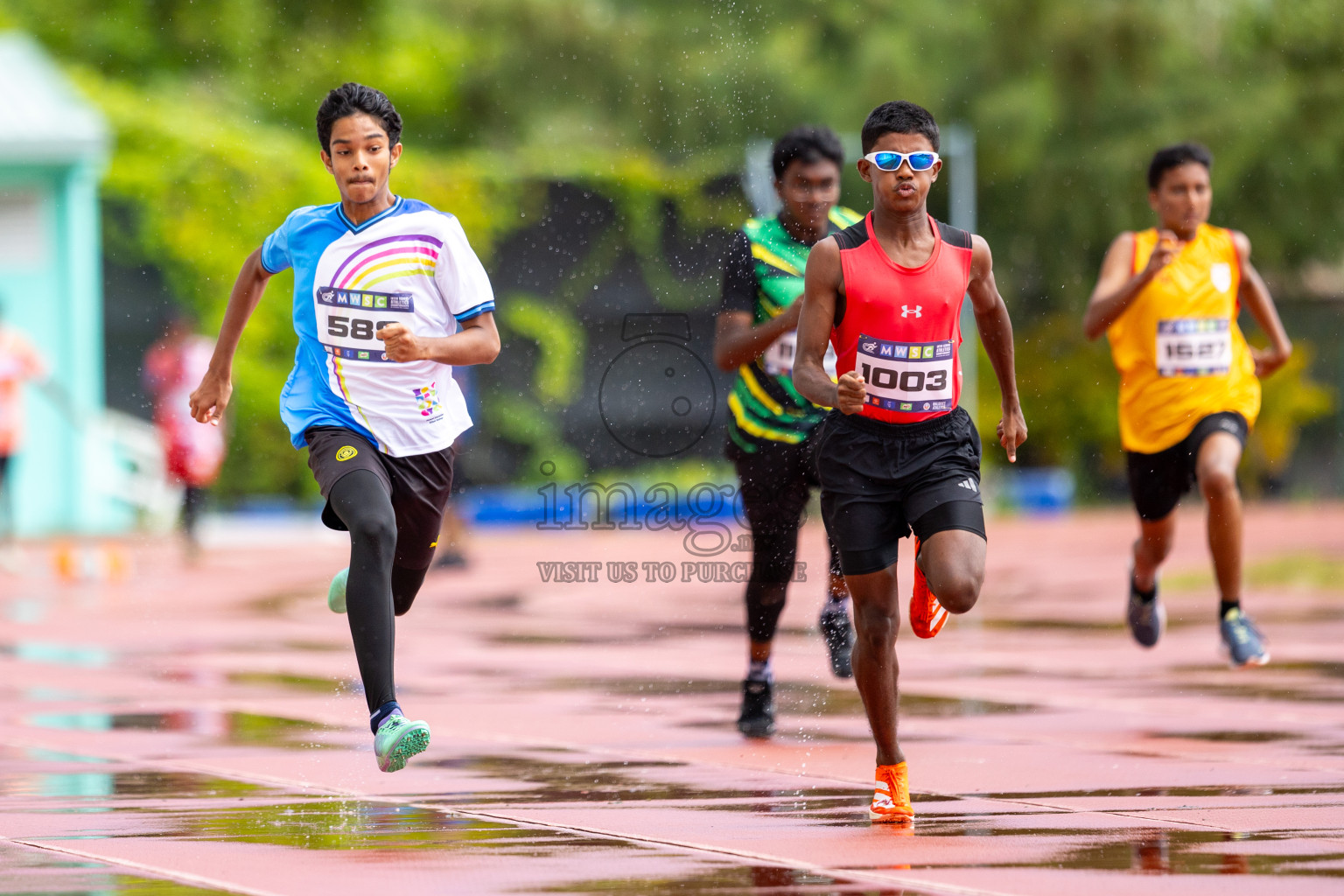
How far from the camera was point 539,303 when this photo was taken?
57.2ft

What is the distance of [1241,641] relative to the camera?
797 cm

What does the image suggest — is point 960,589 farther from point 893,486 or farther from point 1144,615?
point 1144,615

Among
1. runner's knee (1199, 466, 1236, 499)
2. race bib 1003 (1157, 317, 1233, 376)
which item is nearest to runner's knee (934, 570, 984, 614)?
runner's knee (1199, 466, 1236, 499)

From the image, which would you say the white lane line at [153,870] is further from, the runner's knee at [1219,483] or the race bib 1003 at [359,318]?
the runner's knee at [1219,483]

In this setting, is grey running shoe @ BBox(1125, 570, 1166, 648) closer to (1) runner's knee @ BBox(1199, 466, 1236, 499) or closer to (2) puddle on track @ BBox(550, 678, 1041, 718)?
(1) runner's knee @ BBox(1199, 466, 1236, 499)

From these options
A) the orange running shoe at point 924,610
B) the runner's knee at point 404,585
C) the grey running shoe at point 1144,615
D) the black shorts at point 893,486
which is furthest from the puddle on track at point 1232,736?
the runner's knee at point 404,585

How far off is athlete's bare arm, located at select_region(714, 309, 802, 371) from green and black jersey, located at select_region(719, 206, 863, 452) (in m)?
0.06

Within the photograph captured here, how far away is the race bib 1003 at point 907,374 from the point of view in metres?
5.46

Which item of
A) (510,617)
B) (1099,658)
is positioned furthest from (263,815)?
(510,617)

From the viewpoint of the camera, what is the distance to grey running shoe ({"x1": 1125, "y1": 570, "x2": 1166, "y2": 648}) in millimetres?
8727

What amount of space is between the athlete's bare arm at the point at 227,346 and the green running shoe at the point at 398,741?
1.32 meters

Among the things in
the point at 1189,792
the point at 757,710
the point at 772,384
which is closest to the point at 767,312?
the point at 772,384

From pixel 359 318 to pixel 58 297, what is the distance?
1636 centimetres

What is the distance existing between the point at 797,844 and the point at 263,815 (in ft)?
5.11
